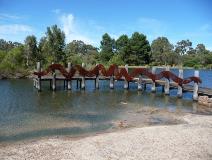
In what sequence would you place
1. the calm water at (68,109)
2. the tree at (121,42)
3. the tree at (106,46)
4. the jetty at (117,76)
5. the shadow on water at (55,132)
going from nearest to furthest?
1. the shadow on water at (55,132)
2. the calm water at (68,109)
3. the jetty at (117,76)
4. the tree at (121,42)
5. the tree at (106,46)

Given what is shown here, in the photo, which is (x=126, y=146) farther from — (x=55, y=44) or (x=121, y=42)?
(x=121, y=42)

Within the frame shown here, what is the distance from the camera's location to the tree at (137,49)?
10706 centimetres

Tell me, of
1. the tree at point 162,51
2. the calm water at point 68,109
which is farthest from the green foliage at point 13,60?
the tree at point 162,51

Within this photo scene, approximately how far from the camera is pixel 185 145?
16.0 metres

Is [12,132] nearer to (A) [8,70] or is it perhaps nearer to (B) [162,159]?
(B) [162,159]

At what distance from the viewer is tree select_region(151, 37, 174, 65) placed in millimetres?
139625

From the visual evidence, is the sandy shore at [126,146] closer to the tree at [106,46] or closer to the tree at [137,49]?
the tree at [137,49]

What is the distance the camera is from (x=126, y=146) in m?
15.7

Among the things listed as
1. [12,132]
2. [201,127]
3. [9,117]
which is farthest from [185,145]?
[9,117]

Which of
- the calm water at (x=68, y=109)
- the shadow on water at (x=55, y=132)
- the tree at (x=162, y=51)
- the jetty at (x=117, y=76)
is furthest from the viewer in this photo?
the tree at (x=162, y=51)

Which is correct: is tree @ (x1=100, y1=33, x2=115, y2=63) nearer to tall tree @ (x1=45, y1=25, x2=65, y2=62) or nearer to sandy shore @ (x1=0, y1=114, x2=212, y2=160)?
tall tree @ (x1=45, y1=25, x2=65, y2=62)

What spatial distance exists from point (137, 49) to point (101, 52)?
651 inches

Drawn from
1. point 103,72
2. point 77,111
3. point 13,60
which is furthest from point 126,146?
point 13,60

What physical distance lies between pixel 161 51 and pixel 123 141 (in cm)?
13257
